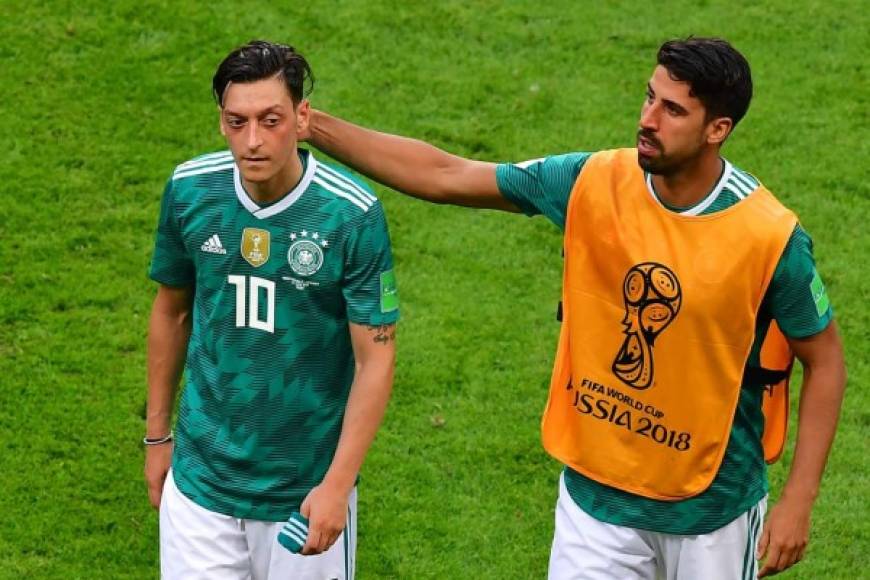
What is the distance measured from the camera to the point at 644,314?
5590mm

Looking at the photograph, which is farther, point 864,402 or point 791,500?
point 864,402

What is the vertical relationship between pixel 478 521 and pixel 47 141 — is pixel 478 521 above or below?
below

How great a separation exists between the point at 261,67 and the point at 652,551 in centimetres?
204

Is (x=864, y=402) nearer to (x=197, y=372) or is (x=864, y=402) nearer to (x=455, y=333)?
(x=455, y=333)

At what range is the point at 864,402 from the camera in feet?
29.2

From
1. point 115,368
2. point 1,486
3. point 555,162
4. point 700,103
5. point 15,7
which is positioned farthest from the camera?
point 15,7

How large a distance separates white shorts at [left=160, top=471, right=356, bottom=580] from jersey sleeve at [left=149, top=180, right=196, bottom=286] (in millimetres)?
711

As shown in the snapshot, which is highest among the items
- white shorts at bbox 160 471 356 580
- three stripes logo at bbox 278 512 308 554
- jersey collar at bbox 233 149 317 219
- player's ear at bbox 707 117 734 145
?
player's ear at bbox 707 117 734 145

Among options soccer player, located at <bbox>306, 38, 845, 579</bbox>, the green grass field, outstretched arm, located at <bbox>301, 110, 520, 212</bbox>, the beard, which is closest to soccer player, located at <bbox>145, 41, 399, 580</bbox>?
outstretched arm, located at <bbox>301, 110, 520, 212</bbox>

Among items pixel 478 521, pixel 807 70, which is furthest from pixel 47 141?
pixel 807 70

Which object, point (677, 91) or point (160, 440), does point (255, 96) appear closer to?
point (677, 91)

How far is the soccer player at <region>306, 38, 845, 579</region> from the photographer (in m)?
5.45

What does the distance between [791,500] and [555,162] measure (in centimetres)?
132

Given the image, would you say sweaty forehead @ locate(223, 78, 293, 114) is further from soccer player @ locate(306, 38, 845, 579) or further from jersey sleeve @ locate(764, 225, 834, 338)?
jersey sleeve @ locate(764, 225, 834, 338)
